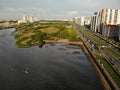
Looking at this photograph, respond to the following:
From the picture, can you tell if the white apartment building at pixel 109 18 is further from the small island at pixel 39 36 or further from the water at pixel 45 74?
the water at pixel 45 74

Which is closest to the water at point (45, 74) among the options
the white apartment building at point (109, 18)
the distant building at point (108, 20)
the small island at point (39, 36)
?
the small island at point (39, 36)

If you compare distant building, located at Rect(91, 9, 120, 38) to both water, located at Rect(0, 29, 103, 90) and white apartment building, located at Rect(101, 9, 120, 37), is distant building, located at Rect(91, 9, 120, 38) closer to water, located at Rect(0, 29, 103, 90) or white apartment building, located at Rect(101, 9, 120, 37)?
white apartment building, located at Rect(101, 9, 120, 37)

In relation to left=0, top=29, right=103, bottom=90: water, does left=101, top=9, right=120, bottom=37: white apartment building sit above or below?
above

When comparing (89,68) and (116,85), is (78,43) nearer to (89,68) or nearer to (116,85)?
(89,68)

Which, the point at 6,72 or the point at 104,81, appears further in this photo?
the point at 6,72

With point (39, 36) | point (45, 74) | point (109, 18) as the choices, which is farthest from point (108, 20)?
point (45, 74)

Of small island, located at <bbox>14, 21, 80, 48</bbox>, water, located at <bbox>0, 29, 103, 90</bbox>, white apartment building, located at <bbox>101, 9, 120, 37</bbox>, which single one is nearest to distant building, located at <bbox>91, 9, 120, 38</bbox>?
white apartment building, located at <bbox>101, 9, 120, 37</bbox>

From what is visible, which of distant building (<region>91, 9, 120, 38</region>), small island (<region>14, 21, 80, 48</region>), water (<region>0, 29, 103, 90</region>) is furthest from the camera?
distant building (<region>91, 9, 120, 38</region>)

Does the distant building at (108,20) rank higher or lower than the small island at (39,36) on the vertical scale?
higher

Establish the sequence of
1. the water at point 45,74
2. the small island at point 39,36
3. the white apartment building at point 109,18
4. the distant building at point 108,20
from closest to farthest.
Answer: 1. the water at point 45,74
2. the small island at point 39,36
3. the distant building at point 108,20
4. the white apartment building at point 109,18

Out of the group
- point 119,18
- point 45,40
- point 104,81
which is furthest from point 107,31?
point 104,81

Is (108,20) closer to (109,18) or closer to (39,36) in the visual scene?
(109,18)
